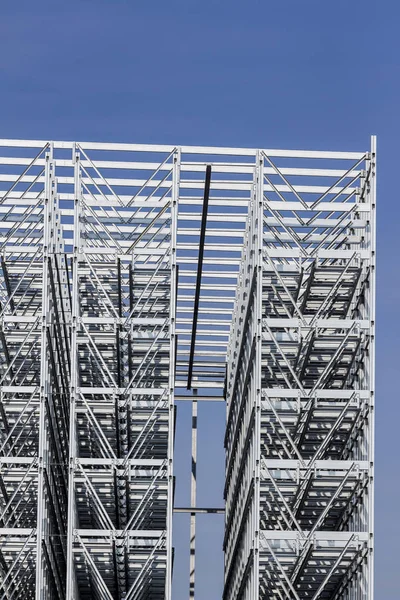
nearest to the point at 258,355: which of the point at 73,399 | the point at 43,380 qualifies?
the point at 73,399

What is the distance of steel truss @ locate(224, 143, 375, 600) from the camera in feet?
132

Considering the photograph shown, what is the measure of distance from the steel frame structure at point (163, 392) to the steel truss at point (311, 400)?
0.07m

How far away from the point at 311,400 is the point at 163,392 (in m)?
4.38

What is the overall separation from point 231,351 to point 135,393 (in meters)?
17.5

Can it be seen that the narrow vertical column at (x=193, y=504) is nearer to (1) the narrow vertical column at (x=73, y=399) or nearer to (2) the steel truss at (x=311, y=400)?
(2) the steel truss at (x=311, y=400)

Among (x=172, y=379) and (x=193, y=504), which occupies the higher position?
(x=193, y=504)

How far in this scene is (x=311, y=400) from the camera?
41.0 meters

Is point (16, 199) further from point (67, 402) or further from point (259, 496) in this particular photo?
point (259, 496)

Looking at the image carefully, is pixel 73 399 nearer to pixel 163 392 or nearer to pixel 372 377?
pixel 163 392

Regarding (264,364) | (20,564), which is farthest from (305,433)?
(20,564)

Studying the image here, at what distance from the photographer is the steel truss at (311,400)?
40.3 metres

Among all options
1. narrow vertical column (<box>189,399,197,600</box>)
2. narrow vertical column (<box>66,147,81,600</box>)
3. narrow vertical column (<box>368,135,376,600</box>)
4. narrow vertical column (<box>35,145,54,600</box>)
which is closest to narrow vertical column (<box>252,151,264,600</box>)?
narrow vertical column (<box>368,135,376,600</box>)

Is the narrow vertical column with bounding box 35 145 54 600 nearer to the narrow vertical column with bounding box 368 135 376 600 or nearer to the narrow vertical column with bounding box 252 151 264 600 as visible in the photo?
the narrow vertical column with bounding box 252 151 264 600

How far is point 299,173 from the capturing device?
45.4m
